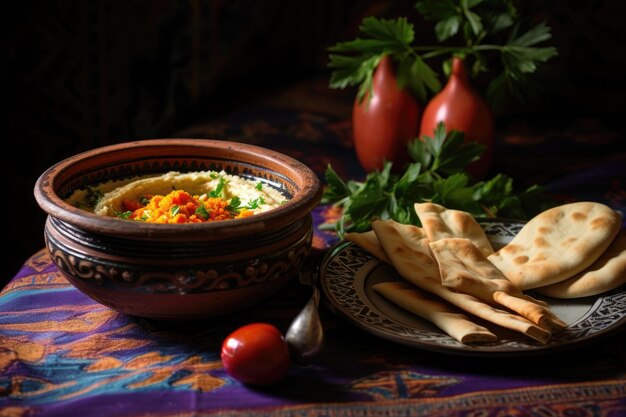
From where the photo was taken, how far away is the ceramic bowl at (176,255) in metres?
1.03

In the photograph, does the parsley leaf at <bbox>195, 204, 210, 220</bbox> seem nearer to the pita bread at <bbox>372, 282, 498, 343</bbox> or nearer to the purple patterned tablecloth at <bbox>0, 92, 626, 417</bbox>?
the purple patterned tablecloth at <bbox>0, 92, 626, 417</bbox>

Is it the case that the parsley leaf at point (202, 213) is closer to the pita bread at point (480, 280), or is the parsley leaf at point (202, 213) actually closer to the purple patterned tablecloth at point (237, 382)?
the purple patterned tablecloth at point (237, 382)

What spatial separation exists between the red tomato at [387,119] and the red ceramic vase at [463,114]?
1.8 inches

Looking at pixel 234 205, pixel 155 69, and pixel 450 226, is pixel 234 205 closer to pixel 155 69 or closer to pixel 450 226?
pixel 450 226

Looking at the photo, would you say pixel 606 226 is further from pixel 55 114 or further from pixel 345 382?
pixel 55 114

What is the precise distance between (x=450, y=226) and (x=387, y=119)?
0.71m

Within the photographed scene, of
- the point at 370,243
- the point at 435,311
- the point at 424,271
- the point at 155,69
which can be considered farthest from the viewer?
the point at 155,69

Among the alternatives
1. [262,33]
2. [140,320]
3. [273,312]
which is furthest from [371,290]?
[262,33]

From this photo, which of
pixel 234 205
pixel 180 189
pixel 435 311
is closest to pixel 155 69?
pixel 180 189

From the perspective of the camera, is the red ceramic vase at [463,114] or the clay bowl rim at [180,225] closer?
the clay bowl rim at [180,225]

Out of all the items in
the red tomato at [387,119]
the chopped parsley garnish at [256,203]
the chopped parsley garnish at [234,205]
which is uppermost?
the chopped parsley garnish at [256,203]

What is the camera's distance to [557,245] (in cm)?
129

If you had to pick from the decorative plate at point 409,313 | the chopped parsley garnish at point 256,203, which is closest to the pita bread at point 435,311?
the decorative plate at point 409,313

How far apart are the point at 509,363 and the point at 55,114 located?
2073mm
